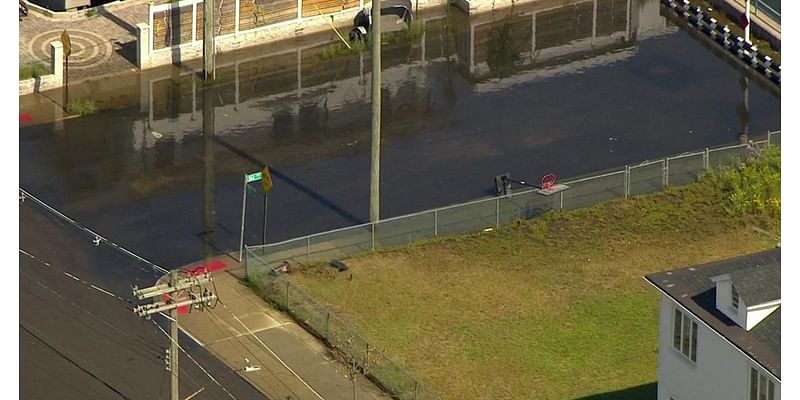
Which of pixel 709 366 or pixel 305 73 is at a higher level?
pixel 305 73

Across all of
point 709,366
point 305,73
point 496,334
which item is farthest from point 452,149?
point 709,366

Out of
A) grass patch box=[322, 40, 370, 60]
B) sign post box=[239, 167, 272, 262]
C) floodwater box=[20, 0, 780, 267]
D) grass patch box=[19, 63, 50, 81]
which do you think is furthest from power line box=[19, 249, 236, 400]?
grass patch box=[322, 40, 370, 60]

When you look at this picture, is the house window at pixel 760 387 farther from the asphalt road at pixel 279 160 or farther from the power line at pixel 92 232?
the power line at pixel 92 232

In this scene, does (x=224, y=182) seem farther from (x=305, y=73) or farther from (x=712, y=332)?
(x=712, y=332)

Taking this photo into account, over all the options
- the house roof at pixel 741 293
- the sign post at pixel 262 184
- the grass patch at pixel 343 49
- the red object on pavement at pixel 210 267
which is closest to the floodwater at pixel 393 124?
the grass patch at pixel 343 49

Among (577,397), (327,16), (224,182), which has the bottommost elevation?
(577,397)

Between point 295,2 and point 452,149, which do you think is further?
point 295,2
